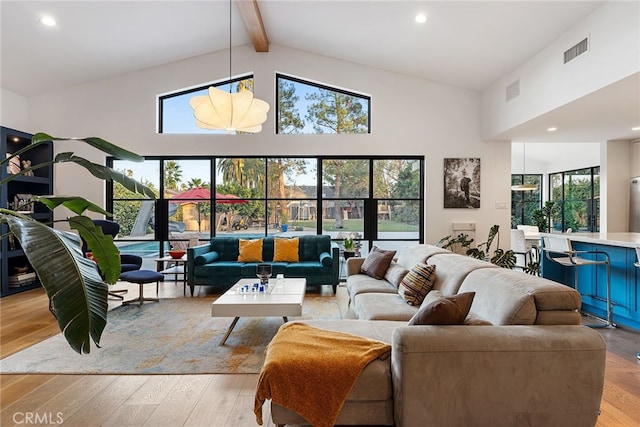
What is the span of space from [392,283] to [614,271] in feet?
8.26

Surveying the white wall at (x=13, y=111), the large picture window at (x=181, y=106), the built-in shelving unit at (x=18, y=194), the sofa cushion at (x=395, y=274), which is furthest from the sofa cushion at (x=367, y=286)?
the white wall at (x=13, y=111)

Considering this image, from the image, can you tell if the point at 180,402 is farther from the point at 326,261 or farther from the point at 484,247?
the point at 484,247

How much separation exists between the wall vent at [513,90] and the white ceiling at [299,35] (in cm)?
24

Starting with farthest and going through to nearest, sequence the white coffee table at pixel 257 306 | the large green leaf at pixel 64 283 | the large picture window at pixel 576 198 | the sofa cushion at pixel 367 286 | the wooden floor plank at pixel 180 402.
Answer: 1. the large picture window at pixel 576 198
2. the sofa cushion at pixel 367 286
3. the white coffee table at pixel 257 306
4. the wooden floor plank at pixel 180 402
5. the large green leaf at pixel 64 283

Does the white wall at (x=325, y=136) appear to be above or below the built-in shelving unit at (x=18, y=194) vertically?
above

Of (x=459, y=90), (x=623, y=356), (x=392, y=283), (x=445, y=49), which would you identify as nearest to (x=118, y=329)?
(x=392, y=283)

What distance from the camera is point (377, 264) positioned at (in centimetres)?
424

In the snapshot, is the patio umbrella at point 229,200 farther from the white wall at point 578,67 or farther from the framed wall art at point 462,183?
the white wall at point 578,67

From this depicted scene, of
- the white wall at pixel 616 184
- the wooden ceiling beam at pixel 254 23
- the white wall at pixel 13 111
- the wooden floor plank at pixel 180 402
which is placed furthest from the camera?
the white wall at pixel 616 184

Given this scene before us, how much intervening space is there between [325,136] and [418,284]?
3795mm

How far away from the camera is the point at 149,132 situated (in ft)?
20.6

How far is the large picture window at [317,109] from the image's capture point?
6348mm

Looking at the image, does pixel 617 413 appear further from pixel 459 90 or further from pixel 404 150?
pixel 459 90

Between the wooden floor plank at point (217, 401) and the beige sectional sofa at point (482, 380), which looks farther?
the wooden floor plank at point (217, 401)
